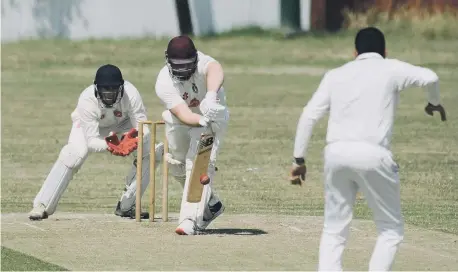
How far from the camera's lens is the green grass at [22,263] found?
9203mm

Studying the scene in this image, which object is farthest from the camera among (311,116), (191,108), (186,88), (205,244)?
(191,108)

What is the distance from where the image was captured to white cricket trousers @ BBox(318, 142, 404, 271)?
7.94 m

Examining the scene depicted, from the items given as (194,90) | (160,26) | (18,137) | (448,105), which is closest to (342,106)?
(194,90)

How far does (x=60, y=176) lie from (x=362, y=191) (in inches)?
171

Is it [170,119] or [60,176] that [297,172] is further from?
[60,176]

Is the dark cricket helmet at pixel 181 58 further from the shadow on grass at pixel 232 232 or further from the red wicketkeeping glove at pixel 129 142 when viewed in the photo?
the shadow on grass at pixel 232 232

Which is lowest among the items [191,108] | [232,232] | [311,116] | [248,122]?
[248,122]

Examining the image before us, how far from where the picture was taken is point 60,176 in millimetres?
11766

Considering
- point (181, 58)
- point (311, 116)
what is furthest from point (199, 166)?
point (311, 116)

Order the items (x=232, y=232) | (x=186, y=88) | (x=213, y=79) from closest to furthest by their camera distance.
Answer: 1. (x=213, y=79)
2. (x=186, y=88)
3. (x=232, y=232)

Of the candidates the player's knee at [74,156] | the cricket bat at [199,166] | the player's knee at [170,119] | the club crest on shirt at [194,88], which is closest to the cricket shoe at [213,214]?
the cricket bat at [199,166]

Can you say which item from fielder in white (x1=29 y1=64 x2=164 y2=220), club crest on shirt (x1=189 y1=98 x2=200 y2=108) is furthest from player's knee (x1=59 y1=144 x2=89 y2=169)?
club crest on shirt (x1=189 y1=98 x2=200 y2=108)

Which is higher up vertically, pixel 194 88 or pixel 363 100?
pixel 363 100

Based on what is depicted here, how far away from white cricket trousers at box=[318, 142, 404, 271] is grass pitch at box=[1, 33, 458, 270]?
133 centimetres
